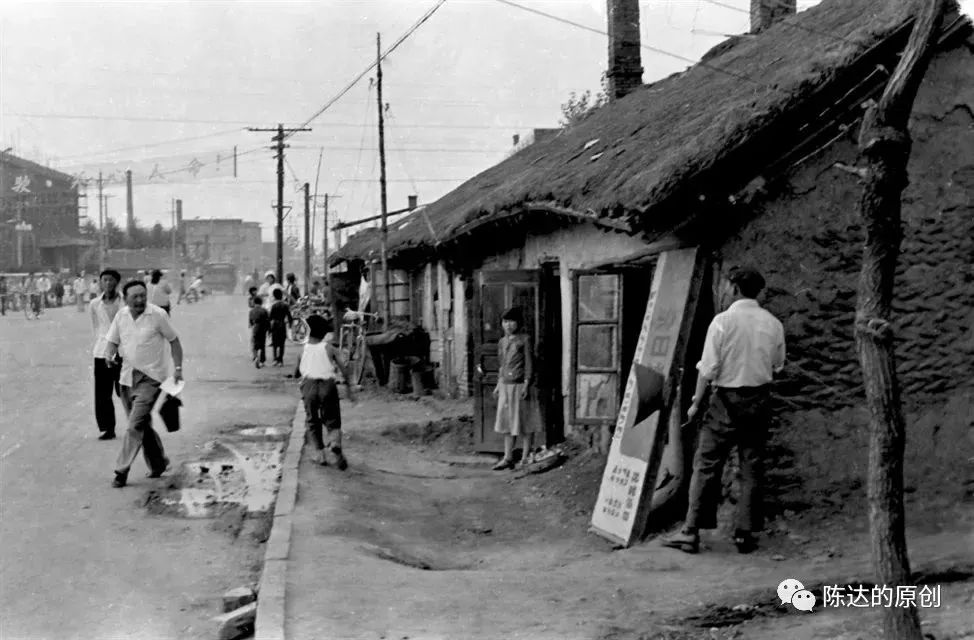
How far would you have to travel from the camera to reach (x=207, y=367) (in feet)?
74.4

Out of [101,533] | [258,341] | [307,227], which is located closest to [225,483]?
[101,533]

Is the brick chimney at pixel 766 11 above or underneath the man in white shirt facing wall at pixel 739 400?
above

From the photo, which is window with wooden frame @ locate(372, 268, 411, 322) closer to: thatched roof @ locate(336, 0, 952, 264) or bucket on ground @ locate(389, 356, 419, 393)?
bucket on ground @ locate(389, 356, 419, 393)

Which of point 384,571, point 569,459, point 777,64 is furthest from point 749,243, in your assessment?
point 569,459

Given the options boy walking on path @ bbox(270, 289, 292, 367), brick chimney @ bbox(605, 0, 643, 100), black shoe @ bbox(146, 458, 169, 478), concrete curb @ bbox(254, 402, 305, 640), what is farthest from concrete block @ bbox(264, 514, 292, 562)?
boy walking on path @ bbox(270, 289, 292, 367)

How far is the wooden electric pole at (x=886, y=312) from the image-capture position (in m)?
4.82

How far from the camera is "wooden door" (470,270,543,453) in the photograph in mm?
12586

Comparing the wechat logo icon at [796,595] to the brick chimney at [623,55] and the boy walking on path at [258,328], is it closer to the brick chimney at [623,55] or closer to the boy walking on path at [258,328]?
the brick chimney at [623,55]

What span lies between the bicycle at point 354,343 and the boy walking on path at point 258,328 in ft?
5.02

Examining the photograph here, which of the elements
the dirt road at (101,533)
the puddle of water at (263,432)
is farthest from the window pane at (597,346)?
the puddle of water at (263,432)

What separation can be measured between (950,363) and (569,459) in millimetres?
4284

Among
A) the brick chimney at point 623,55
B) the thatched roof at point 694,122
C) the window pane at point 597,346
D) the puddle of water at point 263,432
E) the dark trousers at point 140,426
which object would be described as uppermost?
the brick chimney at point 623,55

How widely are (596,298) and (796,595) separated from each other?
4.42 meters

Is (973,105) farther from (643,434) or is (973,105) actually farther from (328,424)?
(328,424)
